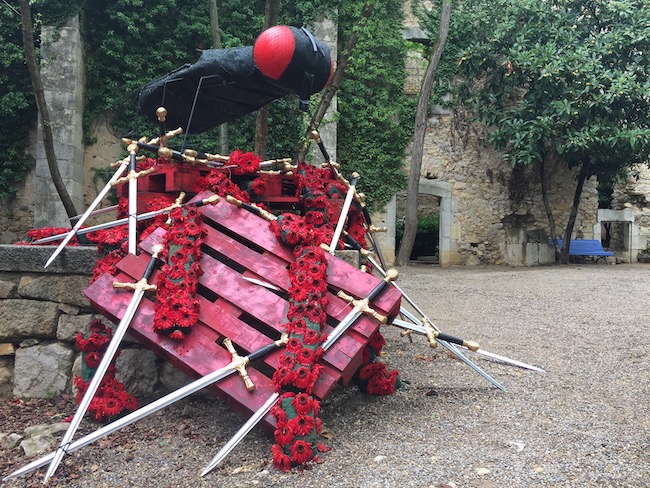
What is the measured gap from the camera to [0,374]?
3.40 m

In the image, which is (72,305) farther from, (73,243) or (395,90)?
(395,90)

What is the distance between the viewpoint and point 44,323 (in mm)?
3393

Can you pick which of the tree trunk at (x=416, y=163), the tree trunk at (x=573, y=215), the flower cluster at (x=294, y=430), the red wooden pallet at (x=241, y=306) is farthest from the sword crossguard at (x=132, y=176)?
the tree trunk at (x=573, y=215)

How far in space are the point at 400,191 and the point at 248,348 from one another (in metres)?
10.1

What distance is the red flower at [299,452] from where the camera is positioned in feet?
7.40

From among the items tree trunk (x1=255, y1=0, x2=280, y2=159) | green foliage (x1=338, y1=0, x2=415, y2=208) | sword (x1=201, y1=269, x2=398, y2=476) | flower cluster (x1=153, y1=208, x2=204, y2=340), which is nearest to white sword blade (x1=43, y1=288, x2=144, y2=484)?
flower cluster (x1=153, y1=208, x2=204, y2=340)

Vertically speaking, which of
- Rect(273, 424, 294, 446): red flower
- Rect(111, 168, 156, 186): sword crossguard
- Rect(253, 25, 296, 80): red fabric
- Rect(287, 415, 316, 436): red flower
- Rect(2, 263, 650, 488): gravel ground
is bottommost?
Rect(2, 263, 650, 488): gravel ground

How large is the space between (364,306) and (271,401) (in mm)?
625

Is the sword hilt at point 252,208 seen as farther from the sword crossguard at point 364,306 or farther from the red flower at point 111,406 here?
the red flower at point 111,406

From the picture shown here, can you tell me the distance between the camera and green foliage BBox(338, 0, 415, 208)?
37.5 ft

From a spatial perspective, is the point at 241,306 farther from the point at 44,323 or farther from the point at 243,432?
the point at 44,323

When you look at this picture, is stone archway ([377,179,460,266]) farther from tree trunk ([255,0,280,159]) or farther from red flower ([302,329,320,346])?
red flower ([302,329,320,346])

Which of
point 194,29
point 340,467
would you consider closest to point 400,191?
point 194,29

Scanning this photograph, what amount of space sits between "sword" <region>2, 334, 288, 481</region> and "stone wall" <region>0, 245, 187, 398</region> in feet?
3.36
